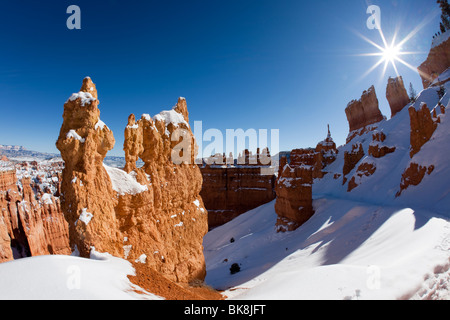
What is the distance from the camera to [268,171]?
49750 mm

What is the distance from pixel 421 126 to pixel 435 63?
38.6 meters

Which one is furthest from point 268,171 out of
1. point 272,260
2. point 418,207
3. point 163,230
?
point 163,230

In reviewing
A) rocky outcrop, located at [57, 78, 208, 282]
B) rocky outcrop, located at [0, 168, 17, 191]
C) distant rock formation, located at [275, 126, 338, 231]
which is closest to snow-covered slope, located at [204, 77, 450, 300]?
distant rock formation, located at [275, 126, 338, 231]

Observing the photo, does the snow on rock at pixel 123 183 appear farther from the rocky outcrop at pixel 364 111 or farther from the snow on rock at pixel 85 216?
the rocky outcrop at pixel 364 111

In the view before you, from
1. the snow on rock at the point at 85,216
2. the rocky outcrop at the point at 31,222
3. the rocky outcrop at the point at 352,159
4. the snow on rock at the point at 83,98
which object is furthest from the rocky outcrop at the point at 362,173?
the rocky outcrop at the point at 31,222

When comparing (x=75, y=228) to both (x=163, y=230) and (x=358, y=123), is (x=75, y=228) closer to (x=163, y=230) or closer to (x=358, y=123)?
(x=163, y=230)

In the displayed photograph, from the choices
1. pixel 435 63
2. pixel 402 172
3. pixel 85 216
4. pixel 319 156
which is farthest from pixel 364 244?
pixel 435 63

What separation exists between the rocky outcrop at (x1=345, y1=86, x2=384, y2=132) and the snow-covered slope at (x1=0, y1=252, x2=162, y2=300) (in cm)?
6330

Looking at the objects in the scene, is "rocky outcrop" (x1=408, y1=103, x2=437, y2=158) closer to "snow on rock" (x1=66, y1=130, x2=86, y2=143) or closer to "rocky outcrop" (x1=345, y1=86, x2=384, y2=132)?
"snow on rock" (x1=66, y1=130, x2=86, y2=143)

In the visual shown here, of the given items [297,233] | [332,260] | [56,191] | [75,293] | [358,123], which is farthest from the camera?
[358,123]

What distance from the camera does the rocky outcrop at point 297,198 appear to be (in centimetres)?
2730

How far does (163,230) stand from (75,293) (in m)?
7.38

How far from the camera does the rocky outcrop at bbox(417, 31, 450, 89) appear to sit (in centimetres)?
4334

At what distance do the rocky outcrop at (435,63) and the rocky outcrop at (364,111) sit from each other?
977cm
